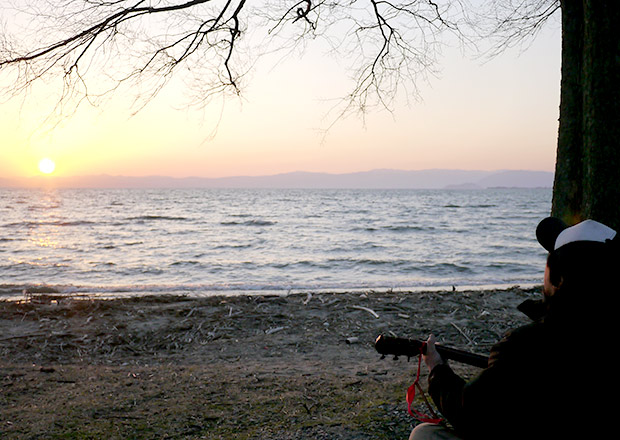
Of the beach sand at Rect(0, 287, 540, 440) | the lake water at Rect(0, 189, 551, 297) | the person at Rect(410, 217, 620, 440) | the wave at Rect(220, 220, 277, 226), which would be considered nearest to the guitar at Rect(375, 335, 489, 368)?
the person at Rect(410, 217, 620, 440)

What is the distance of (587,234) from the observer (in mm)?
1871

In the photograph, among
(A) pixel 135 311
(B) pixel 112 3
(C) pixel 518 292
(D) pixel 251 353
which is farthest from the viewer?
(C) pixel 518 292

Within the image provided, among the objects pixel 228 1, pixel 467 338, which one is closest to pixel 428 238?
pixel 467 338

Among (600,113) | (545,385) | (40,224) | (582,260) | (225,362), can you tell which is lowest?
(40,224)

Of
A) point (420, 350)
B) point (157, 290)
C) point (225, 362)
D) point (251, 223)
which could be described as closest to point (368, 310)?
point (225, 362)

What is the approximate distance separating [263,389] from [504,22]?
18.0 feet

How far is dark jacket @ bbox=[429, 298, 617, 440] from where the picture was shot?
175 centimetres

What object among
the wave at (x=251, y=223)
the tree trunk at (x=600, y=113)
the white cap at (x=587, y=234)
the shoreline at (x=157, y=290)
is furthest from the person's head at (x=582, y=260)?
the wave at (x=251, y=223)

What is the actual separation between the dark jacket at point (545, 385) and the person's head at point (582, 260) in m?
0.10

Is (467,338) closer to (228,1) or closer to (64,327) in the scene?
(228,1)

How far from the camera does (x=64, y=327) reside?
25.5 feet

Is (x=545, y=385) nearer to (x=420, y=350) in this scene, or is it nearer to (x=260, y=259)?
(x=420, y=350)

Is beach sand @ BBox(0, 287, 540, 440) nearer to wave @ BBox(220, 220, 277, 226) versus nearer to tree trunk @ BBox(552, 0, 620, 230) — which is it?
tree trunk @ BBox(552, 0, 620, 230)

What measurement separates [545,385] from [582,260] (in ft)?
1.49
